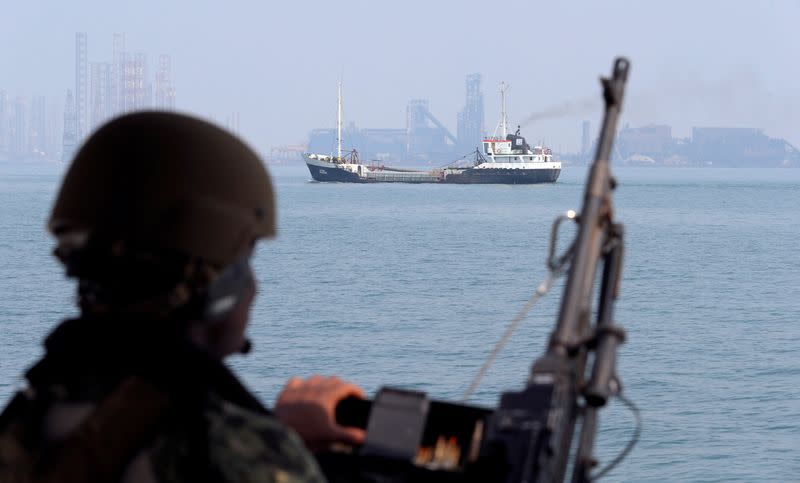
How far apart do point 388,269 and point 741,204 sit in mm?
68829

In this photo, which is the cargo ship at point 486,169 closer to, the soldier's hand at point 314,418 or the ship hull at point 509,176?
the ship hull at point 509,176

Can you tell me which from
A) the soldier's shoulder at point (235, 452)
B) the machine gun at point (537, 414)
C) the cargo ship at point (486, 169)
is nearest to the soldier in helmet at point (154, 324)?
the soldier's shoulder at point (235, 452)

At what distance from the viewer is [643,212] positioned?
332 ft

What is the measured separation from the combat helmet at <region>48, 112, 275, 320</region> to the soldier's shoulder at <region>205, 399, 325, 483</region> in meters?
0.19

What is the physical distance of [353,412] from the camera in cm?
276

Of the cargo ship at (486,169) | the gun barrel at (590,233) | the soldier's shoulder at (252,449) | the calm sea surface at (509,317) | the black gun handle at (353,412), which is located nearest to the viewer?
A: the soldier's shoulder at (252,449)

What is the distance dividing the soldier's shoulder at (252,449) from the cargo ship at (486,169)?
115 metres

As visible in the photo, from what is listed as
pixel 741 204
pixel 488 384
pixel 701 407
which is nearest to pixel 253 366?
pixel 488 384

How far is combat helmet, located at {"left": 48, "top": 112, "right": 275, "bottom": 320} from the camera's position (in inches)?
72.2

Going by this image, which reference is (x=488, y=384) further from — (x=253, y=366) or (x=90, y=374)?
(x=90, y=374)

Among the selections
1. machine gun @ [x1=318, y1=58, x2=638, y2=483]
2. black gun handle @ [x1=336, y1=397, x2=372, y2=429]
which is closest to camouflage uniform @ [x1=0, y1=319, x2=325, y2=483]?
machine gun @ [x1=318, y1=58, x2=638, y2=483]

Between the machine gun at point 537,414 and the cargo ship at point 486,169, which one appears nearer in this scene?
the machine gun at point 537,414

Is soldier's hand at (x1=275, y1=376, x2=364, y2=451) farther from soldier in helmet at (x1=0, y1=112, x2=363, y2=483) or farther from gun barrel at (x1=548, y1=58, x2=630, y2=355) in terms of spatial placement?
soldier in helmet at (x1=0, y1=112, x2=363, y2=483)

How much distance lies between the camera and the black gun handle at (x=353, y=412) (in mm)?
2742
